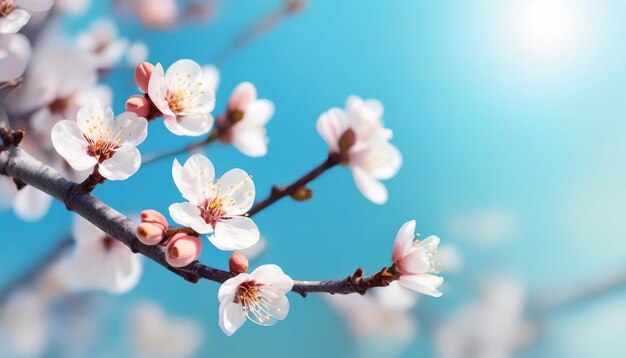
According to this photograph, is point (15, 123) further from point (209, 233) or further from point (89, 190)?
point (209, 233)

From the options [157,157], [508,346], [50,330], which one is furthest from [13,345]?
[508,346]

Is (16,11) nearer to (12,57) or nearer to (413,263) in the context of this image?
(12,57)

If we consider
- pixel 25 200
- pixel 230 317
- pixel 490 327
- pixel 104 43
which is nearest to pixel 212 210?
pixel 230 317

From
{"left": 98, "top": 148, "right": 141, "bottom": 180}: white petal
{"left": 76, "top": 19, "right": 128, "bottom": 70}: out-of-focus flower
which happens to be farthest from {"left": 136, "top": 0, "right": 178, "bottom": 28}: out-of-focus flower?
{"left": 98, "top": 148, "right": 141, "bottom": 180}: white petal

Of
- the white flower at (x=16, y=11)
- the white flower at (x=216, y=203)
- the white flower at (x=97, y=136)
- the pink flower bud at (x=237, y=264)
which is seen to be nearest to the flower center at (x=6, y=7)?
the white flower at (x=16, y=11)

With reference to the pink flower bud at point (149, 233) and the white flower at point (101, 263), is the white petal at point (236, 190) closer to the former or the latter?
the pink flower bud at point (149, 233)

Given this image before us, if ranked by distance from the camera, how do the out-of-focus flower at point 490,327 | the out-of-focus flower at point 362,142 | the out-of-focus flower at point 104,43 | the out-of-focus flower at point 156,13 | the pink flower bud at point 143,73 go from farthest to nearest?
the out-of-focus flower at point 490,327
the out-of-focus flower at point 156,13
the out-of-focus flower at point 104,43
the out-of-focus flower at point 362,142
the pink flower bud at point 143,73
